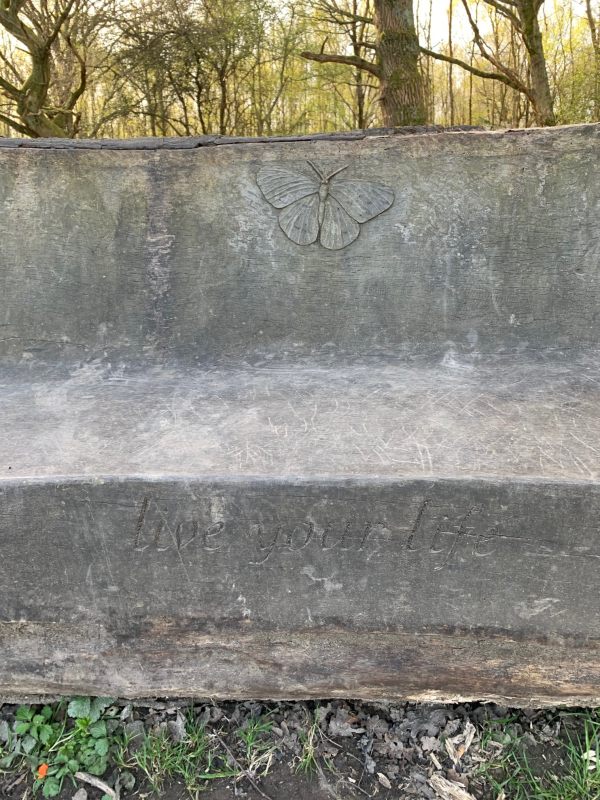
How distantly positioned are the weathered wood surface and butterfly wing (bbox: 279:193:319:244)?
0.02 meters

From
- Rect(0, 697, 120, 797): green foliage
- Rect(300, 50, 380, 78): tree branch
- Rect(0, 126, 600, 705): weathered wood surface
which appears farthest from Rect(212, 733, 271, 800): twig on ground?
Rect(300, 50, 380, 78): tree branch

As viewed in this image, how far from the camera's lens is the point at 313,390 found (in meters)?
1.79

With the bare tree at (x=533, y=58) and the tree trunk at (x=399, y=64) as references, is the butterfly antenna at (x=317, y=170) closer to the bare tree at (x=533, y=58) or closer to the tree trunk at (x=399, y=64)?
the tree trunk at (x=399, y=64)

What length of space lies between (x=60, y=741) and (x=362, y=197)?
1687mm

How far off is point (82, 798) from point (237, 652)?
42 centimetres

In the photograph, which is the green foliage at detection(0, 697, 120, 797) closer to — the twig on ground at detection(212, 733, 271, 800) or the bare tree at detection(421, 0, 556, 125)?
the twig on ground at detection(212, 733, 271, 800)

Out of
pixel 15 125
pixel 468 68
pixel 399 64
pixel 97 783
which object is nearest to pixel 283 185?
pixel 97 783

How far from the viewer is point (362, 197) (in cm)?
198

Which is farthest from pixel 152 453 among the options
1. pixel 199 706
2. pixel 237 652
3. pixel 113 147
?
pixel 113 147

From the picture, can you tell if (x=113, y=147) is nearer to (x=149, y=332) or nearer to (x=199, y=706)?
(x=149, y=332)

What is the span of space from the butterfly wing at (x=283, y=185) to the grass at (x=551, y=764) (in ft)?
5.11

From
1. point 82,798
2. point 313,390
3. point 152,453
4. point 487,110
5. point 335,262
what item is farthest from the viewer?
point 487,110

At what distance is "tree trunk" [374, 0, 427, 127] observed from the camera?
18.7ft

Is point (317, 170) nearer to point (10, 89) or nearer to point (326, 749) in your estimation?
point (326, 749)
